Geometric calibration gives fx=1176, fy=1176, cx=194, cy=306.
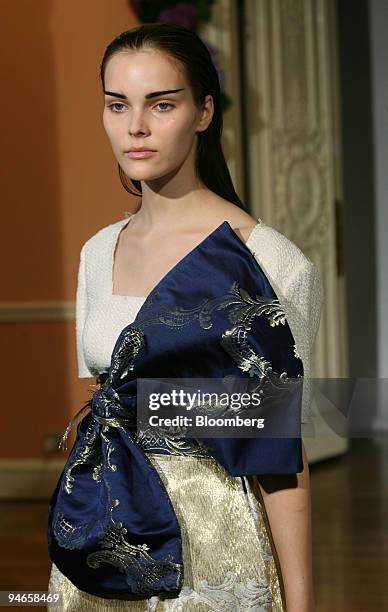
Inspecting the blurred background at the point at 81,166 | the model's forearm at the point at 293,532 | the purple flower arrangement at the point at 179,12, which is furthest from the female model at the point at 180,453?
the purple flower arrangement at the point at 179,12

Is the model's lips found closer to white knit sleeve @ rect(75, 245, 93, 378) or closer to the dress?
the dress

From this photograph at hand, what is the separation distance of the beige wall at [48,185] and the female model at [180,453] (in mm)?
3217

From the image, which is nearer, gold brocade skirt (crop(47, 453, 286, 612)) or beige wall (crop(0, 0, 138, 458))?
gold brocade skirt (crop(47, 453, 286, 612))

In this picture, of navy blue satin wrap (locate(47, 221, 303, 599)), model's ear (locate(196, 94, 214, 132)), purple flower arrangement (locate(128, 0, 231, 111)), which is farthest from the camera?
purple flower arrangement (locate(128, 0, 231, 111))

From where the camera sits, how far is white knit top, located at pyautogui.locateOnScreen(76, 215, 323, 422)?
1.23 m

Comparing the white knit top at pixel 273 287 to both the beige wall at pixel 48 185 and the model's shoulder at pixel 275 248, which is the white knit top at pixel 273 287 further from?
the beige wall at pixel 48 185

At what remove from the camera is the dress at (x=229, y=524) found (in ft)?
3.92

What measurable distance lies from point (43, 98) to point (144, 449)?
344 cm

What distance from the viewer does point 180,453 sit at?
122 centimetres

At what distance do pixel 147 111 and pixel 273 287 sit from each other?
8.8 inches

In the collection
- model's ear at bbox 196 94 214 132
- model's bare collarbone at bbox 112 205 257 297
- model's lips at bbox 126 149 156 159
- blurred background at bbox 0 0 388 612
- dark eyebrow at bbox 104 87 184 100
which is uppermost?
dark eyebrow at bbox 104 87 184 100

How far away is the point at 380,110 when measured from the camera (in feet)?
19.0

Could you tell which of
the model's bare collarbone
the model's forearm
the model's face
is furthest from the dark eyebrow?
the model's forearm

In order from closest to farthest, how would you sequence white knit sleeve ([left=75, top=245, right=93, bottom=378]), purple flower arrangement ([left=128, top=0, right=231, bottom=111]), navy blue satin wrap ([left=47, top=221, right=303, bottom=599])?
navy blue satin wrap ([left=47, top=221, right=303, bottom=599])
white knit sleeve ([left=75, top=245, right=93, bottom=378])
purple flower arrangement ([left=128, top=0, right=231, bottom=111])
